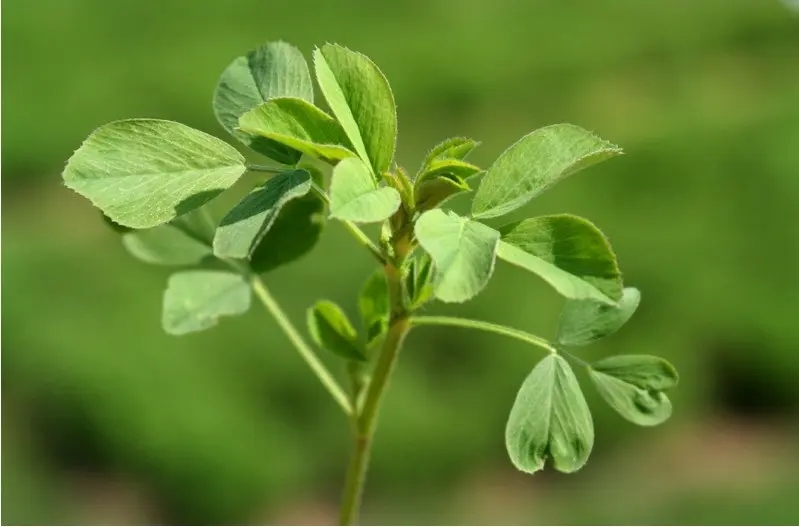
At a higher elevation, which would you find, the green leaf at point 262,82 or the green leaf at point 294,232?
the green leaf at point 262,82

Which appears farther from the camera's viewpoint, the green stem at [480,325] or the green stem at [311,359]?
the green stem at [311,359]

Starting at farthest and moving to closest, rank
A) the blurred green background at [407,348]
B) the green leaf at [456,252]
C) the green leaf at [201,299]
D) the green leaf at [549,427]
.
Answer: the blurred green background at [407,348], the green leaf at [201,299], the green leaf at [549,427], the green leaf at [456,252]

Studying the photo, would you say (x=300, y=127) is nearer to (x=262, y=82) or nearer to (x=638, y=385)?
(x=262, y=82)

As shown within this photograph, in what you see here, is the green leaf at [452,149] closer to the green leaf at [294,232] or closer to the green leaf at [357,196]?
the green leaf at [357,196]

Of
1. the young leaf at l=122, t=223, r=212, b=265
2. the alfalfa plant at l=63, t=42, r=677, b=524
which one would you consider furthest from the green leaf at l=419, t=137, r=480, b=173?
the young leaf at l=122, t=223, r=212, b=265

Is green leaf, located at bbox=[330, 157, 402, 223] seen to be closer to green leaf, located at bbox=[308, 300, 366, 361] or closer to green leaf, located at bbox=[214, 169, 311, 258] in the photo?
green leaf, located at bbox=[214, 169, 311, 258]

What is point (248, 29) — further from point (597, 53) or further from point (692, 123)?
point (692, 123)

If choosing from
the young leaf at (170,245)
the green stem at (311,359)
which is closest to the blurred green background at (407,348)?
the young leaf at (170,245)
